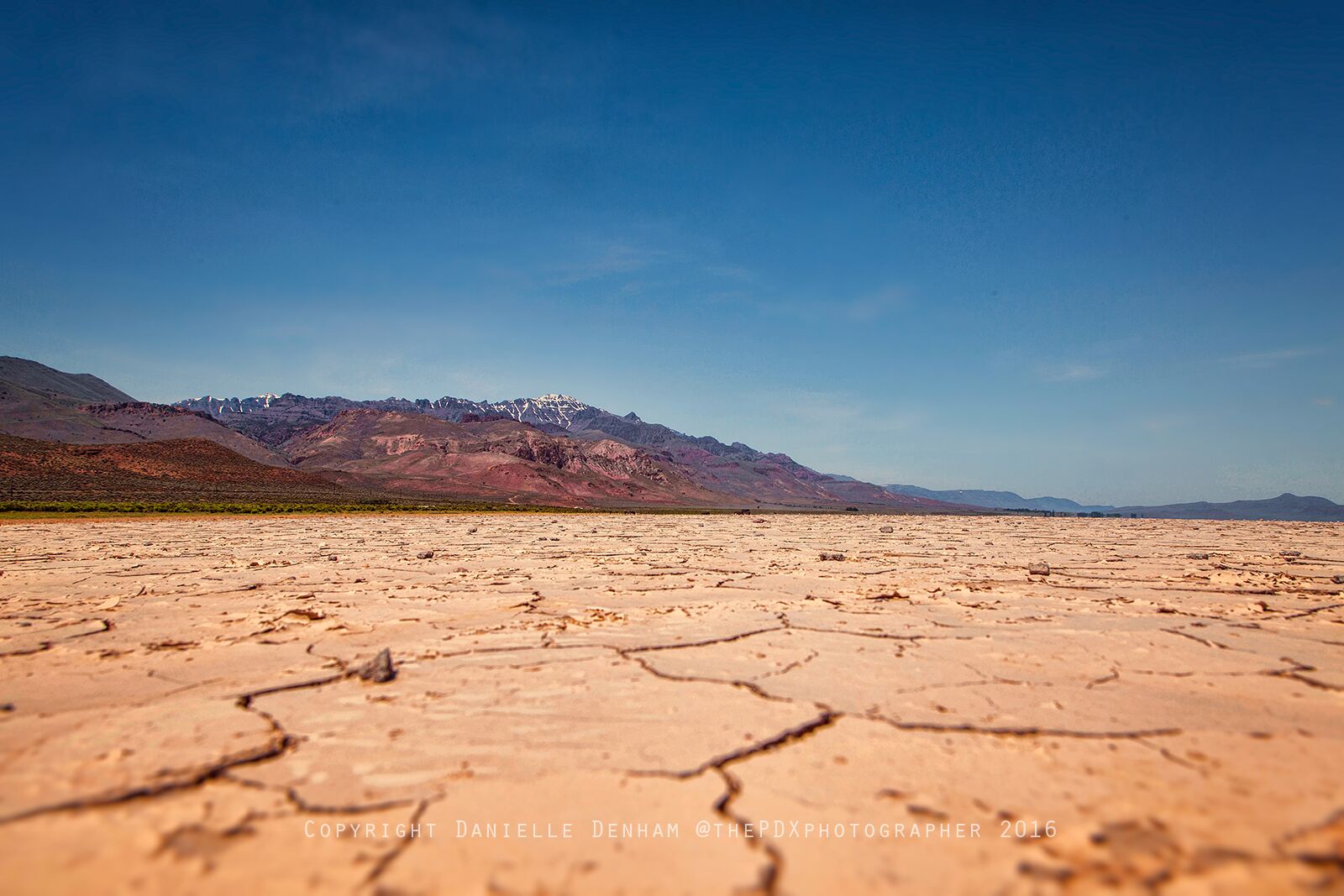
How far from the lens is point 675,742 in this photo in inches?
78.9

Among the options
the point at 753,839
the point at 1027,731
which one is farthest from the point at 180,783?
the point at 1027,731

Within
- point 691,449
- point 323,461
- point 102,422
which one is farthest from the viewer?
point 691,449

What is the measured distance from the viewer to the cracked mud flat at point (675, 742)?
1327mm

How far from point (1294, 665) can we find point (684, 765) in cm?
296

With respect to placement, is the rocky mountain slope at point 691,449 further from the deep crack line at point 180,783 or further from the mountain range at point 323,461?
the deep crack line at point 180,783

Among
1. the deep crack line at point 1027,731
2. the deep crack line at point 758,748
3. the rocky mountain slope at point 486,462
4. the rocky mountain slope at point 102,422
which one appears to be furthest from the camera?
the rocky mountain slope at point 102,422

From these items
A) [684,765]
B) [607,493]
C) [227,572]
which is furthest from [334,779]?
[607,493]

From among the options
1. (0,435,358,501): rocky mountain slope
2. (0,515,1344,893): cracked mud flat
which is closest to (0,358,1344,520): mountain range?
(0,435,358,501): rocky mountain slope

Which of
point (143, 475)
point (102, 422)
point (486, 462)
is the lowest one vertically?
point (143, 475)

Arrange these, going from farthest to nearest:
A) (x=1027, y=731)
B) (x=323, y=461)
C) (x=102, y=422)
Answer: (x=323, y=461)
(x=102, y=422)
(x=1027, y=731)

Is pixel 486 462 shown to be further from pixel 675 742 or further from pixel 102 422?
pixel 675 742

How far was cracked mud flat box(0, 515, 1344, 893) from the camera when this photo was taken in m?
1.33

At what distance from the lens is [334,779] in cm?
174

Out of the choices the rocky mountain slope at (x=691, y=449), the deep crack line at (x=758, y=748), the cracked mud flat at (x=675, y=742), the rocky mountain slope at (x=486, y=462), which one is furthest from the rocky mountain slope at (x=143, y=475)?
the rocky mountain slope at (x=691, y=449)
